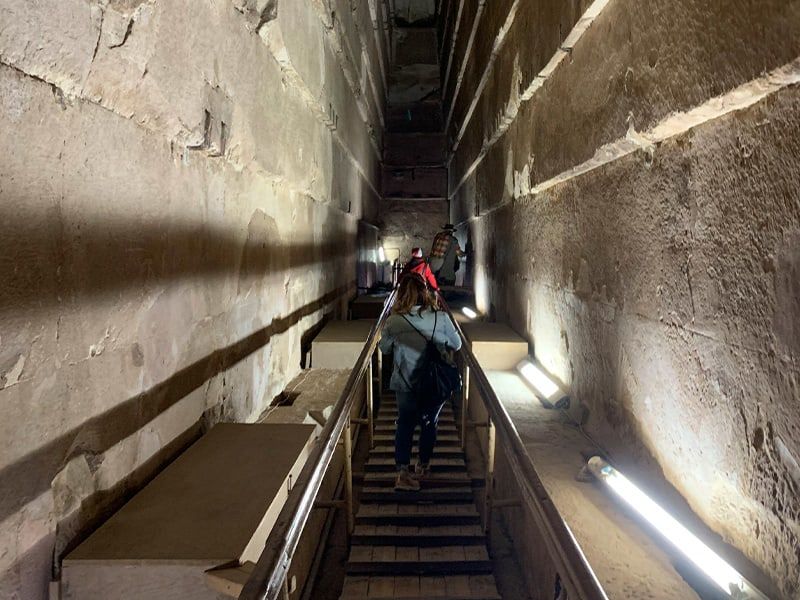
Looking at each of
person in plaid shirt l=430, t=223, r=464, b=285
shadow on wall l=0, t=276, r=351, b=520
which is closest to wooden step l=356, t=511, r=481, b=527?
shadow on wall l=0, t=276, r=351, b=520

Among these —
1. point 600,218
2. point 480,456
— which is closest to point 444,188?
point 480,456

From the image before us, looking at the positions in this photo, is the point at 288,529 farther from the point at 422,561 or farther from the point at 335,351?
the point at 335,351

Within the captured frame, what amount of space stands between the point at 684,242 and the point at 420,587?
89.9 inches

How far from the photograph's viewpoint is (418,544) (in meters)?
3.33

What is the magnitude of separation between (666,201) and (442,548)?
2378mm

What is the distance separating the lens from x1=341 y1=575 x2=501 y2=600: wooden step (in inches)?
109

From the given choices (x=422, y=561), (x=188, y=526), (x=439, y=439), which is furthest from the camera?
(x=439, y=439)

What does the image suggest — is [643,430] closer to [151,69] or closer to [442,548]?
[442,548]

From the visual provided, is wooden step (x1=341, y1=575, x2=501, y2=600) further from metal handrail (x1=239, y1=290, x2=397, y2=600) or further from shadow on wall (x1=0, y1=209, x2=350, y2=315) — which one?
shadow on wall (x1=0, y1=209, x2=350, y2=315)

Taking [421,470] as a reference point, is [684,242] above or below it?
above

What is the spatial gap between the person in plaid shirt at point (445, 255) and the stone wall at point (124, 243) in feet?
18.1

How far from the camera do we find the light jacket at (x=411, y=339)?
3.61m

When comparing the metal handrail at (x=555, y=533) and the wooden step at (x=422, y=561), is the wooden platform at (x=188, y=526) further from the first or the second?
the wooden step at (x=422, y=561)

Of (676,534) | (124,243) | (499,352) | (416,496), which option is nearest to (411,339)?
(416,496)
